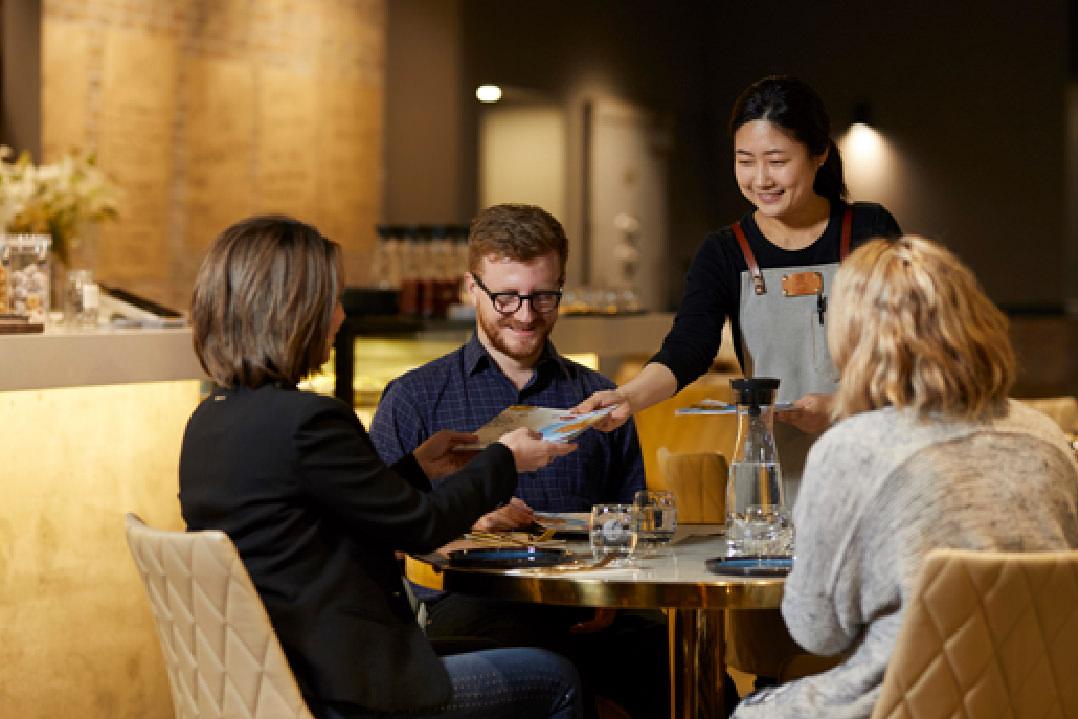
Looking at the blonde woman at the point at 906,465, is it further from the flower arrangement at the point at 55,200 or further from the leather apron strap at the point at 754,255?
the flower arrangement at the point at 55,200

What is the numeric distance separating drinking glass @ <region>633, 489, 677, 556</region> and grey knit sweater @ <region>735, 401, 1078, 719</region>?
57 cm

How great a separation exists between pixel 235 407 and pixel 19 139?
5662 millimetres

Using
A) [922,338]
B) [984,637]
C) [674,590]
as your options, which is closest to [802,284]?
[674,590]

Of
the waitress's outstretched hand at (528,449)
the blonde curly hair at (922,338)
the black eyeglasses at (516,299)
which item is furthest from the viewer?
the black eyeglasses at (516,299)

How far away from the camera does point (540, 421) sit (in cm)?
260

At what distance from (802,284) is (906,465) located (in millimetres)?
1278

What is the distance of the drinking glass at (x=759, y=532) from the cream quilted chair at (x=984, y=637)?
61 centimetres

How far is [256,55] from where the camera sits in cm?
890

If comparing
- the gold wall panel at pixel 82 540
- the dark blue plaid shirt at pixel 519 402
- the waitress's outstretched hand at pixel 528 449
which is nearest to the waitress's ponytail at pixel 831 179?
Answer: the dark blue plaid shirt at pixel 519 402

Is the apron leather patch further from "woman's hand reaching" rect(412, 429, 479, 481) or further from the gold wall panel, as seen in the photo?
the gold wall panel

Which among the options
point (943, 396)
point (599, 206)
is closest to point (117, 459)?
point (943, 396)

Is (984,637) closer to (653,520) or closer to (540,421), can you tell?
(653,520)

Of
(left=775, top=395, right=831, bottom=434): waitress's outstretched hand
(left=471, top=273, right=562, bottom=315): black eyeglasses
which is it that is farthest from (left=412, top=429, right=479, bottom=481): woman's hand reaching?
(left=775, top=395, right=831, bottom=434): waitress's outstretched hand

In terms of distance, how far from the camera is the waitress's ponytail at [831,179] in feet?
10.3
